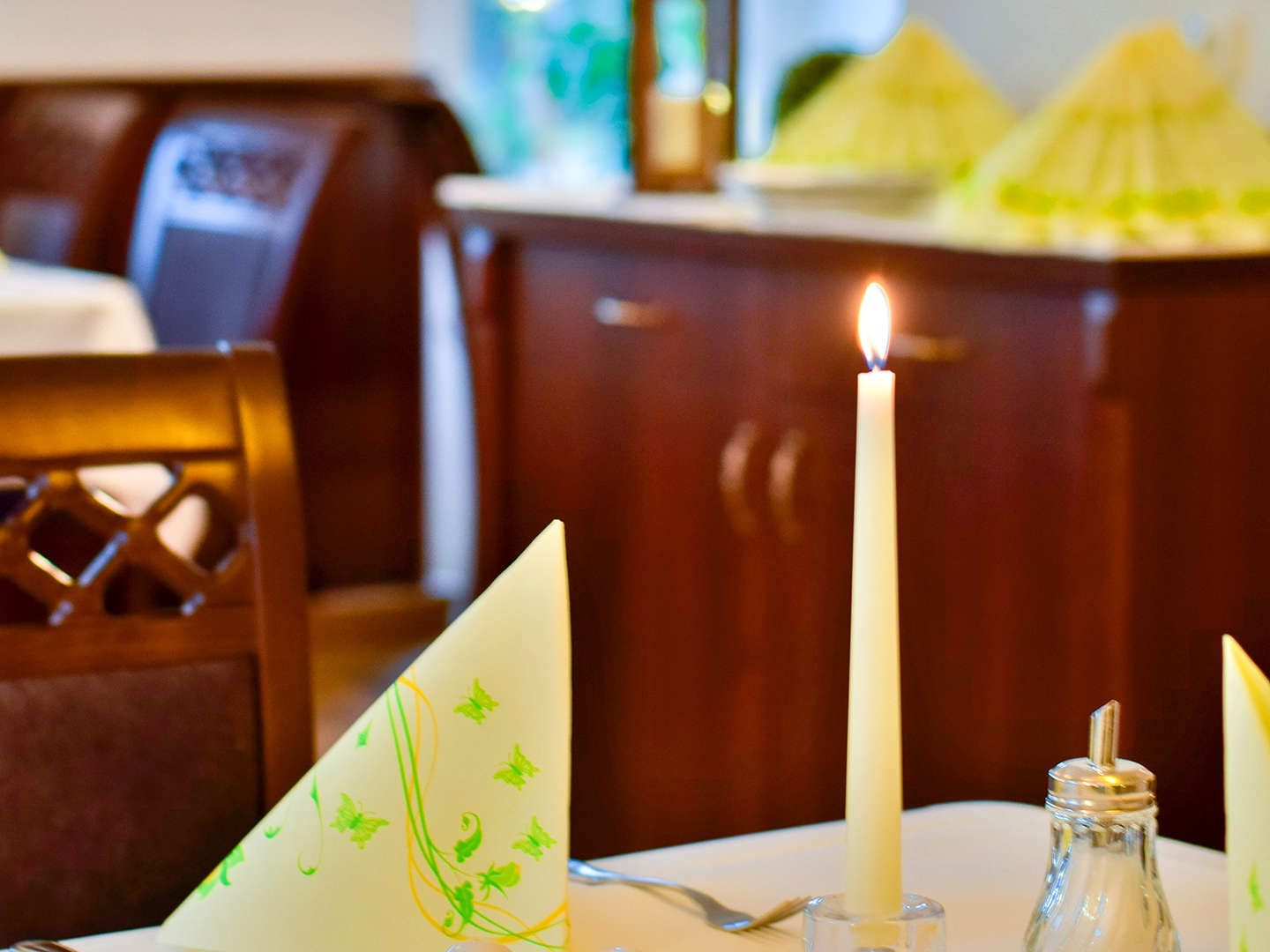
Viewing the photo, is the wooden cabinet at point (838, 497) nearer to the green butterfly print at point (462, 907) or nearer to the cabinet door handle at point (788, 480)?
the cabinet door handle at point (788, 480)

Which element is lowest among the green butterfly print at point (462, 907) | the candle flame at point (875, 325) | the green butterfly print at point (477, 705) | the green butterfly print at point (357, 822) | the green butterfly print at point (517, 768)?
the green butterfly print at point (462, 907)

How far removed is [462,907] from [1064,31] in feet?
6.17

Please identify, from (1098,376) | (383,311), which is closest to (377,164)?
(383,311)

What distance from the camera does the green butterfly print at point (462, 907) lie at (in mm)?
526

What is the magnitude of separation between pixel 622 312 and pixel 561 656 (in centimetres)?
163

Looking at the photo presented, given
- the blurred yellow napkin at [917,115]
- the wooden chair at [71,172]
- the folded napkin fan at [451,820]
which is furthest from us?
the wooden chair at [71,172]

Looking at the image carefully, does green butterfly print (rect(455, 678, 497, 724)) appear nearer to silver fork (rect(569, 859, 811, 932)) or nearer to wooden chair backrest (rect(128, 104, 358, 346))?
silver fork (rect(569, 859, 811, 932))

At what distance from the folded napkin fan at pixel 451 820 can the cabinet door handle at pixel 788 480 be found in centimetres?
133

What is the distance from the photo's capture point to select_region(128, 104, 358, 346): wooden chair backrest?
2.92m

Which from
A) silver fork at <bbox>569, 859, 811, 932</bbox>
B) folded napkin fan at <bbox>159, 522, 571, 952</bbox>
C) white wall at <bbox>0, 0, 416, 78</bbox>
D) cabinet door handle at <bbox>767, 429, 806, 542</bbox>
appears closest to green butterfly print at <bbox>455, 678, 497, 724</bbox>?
folded napkin fan at <bbox>159, 522, 571, 952</bbox>

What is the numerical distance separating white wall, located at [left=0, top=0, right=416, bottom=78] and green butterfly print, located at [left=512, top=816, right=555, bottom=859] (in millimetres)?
3557

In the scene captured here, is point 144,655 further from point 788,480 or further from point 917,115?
point 917,115

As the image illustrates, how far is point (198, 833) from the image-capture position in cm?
87

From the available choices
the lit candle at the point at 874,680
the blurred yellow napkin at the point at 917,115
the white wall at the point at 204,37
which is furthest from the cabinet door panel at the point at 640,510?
the white wall at the point at 204,37
